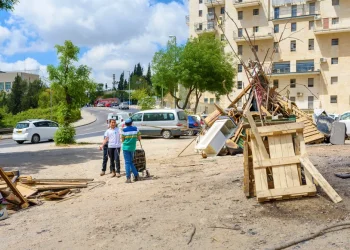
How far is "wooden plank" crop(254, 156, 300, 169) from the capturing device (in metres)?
6.71

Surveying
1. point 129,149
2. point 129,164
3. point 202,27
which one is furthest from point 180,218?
point 202,27

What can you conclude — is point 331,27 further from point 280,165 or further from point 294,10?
point 280,165

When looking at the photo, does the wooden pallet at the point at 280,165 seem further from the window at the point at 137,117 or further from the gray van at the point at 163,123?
the window at the point at 137,117

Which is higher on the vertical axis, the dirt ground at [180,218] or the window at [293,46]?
the window at [293,46]

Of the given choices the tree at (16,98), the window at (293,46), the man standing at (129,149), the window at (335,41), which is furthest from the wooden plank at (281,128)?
the tree at (16,98)

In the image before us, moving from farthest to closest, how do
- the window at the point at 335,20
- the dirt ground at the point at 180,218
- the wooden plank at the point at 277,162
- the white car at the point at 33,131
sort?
the window at the point at 335,20 < the white car at the point at 33,131 < the wooden plank at the point at 277,162 < the dirt ground at the point at 180,218

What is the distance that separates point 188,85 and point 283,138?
3570cm

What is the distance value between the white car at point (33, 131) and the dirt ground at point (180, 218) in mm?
19377

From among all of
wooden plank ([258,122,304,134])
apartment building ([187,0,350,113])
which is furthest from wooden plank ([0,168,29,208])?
apartment building ([187,0,350,113])

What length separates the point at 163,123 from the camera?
25984 mm

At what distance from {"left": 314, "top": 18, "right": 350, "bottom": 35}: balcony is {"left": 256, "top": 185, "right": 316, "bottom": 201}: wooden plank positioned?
4983 centimetres

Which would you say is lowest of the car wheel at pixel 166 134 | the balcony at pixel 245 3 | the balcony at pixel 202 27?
the car wheel at pixel 166 134

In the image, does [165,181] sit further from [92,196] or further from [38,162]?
[38,162]

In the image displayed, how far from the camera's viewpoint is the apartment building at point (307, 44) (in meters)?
51.8
